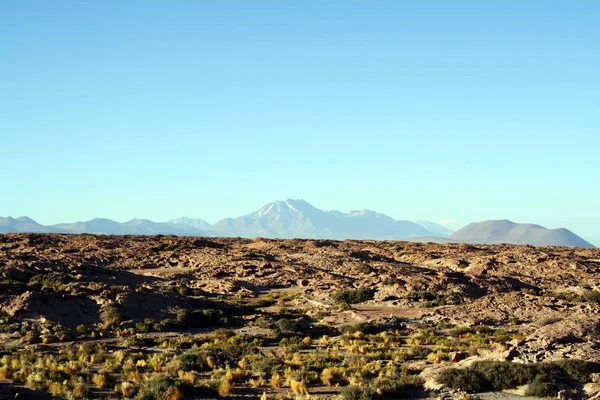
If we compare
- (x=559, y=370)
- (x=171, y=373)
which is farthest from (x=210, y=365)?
(x=559, y=370)

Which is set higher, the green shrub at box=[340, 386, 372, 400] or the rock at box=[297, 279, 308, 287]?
the rock at box=[297, 279, 308, 287]

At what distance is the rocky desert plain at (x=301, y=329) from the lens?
18.2 meters

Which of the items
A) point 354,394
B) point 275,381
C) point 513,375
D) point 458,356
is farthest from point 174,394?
point 458,356

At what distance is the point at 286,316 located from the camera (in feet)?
110

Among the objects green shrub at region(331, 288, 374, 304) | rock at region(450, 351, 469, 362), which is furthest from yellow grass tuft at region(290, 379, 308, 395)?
green shrub at region(331, 288, 374, 304)

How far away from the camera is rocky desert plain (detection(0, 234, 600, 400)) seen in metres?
18.2

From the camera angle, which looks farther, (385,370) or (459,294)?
(459,294)

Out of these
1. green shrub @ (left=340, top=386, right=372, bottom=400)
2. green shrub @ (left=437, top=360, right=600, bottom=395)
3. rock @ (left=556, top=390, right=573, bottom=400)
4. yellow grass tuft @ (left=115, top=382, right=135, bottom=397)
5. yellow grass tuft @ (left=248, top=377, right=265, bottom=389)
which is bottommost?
yellow grass tuft @ (left=248, top=377, right=265, bottom=389)

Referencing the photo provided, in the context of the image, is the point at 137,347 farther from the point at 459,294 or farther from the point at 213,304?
the point at 459,294

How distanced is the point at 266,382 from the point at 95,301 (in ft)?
54.0

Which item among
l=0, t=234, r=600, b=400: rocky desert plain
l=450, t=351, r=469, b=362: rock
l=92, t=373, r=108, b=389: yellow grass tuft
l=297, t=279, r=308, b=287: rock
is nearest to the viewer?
l=0, t=234, r=600, b=400: rocky desert plain

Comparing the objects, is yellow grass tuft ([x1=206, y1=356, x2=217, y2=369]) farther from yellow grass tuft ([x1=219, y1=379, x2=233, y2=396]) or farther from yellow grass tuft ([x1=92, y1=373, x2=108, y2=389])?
yellow grass tuft ([x1=92, y1=373, x2=108, y2=389])

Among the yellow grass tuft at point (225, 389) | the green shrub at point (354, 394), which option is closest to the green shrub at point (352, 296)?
the yellow grass tuft at point (225, 389)

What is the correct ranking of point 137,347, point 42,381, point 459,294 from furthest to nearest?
point 459,294
point 137,347
point 42,381
